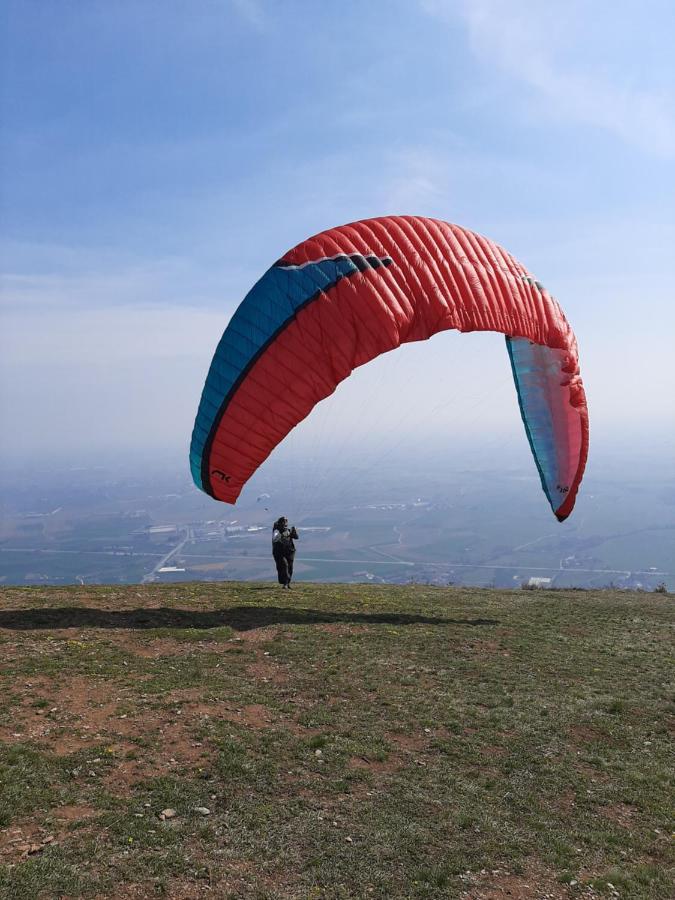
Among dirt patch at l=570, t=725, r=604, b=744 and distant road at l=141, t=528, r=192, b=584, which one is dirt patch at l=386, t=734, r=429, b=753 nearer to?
dirt patch at l=570, t=725, r=604, b=744

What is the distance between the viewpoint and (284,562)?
1695cm

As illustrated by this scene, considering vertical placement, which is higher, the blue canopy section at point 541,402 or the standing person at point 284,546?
the blue canopy section at point 541,402

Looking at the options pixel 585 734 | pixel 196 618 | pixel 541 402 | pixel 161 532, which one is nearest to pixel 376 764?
pixel 585 734

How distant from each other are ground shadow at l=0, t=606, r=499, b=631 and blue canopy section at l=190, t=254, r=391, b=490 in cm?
390

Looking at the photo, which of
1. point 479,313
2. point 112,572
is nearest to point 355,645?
point 479,313

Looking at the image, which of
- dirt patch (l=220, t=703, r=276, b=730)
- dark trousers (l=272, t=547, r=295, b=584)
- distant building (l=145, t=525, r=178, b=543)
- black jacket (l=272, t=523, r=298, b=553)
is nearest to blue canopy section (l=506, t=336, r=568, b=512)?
black jacket (l=272, t=523, r=298, b=553)

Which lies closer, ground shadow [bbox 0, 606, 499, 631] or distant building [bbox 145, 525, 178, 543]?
ground shadow [bbox 0, 606, 499, 631]

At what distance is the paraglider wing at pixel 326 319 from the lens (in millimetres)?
12414

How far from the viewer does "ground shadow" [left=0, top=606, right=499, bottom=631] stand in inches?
458

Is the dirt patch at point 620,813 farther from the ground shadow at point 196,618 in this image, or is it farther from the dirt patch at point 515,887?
the ground shadow at point 196,618

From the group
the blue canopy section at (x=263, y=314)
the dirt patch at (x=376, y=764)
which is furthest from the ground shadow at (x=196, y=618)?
the dirt patch at (x=376, y=764)

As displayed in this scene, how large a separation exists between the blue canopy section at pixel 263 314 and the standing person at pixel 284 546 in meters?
4.49

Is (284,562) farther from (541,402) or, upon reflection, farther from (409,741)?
(409,741)

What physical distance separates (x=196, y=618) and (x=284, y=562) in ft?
14.3
